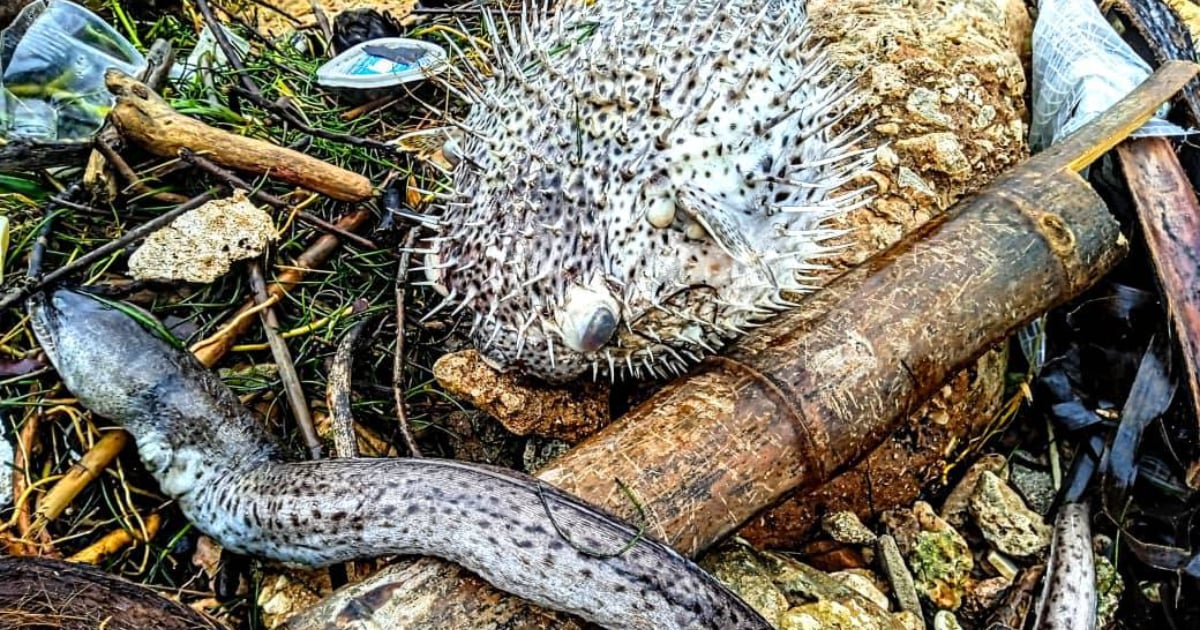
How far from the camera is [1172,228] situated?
89.0 inches

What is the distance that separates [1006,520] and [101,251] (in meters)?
2.15

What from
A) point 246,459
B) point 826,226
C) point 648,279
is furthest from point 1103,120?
point 246,459

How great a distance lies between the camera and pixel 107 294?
210 centimetres

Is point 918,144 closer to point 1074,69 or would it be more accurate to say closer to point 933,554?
point 1074,69

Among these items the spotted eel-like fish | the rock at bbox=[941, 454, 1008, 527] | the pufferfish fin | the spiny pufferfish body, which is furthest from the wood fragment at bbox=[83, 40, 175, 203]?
the rock at bbox=[941, 454, 1008, 527]

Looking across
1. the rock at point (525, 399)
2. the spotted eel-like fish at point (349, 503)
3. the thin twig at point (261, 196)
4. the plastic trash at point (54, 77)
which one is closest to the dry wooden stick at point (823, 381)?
the spotted eel-like fish at point (349, 503)

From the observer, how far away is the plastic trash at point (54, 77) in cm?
254

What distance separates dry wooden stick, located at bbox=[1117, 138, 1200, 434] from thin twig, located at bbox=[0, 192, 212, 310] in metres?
2.30

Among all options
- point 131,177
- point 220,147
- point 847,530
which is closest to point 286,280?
point 220,147

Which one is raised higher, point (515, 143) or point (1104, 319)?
point (515, 143)

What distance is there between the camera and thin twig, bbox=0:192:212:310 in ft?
6.68

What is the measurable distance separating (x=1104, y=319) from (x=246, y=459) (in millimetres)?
2090

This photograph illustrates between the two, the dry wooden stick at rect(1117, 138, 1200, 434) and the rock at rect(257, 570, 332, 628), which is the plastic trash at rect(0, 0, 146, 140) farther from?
the dry wooden stick at rect(1117, 138, 1200, 434)

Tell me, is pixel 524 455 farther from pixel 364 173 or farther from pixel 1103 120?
pixel 1103 120
